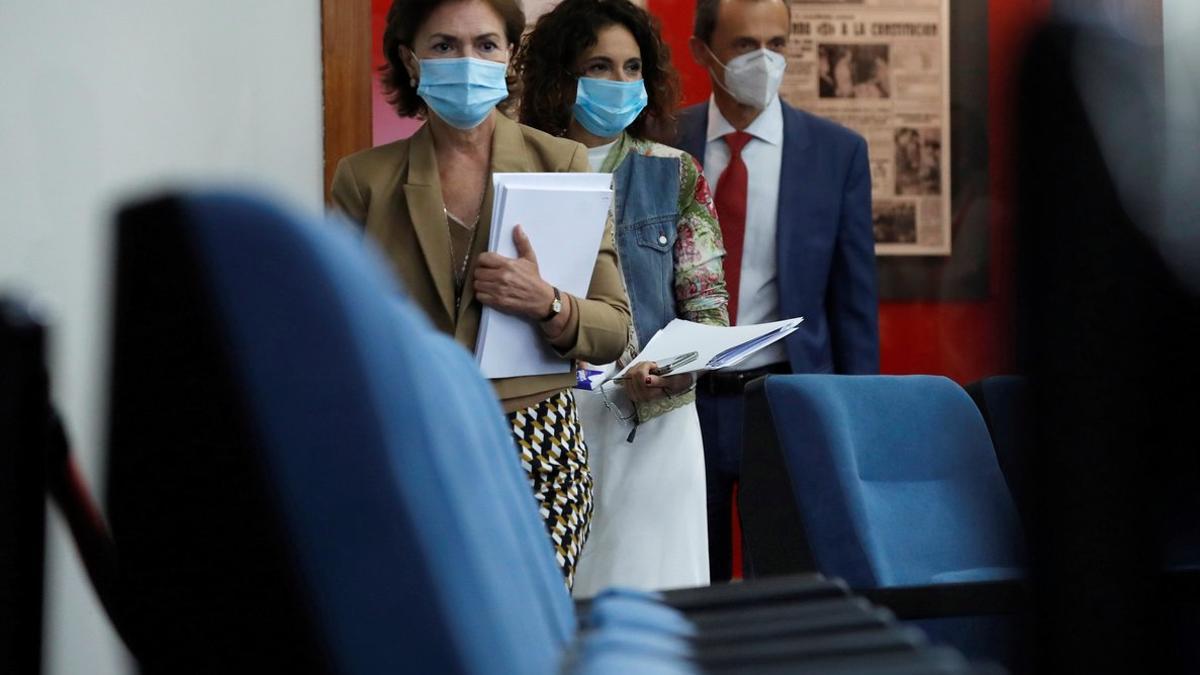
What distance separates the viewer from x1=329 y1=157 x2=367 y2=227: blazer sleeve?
2.74 metres

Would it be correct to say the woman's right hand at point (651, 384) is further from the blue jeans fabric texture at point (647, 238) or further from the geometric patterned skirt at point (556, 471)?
the geometric patterned skirt at point (556, 471)

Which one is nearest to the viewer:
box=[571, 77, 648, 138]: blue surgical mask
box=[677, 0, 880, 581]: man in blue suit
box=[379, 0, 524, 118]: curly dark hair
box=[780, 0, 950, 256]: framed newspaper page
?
box=[379, 0, 524, 118]: curly dark hair

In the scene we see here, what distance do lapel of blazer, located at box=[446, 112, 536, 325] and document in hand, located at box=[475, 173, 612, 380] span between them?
0.11 ft

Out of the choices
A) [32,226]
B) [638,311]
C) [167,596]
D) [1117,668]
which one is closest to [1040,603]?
[1117,668]

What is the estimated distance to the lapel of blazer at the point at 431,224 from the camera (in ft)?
8.64

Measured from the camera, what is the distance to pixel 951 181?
17.7 ft

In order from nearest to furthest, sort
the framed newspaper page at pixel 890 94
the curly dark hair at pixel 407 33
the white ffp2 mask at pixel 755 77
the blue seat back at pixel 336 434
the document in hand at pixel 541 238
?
the blue seat back at pixel 336 434, the document in hand at pixel 541 238, the curly dark hair at pixel 407 33, the white ffp2 mask at pixel 755 77, the framed newspaper page at pixel 890 94

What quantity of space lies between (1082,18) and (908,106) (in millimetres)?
4773

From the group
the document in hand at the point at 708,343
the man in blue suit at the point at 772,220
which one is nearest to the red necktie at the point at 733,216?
the man in blue suit at the point at 772,220

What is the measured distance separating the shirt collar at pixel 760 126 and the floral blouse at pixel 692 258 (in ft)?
2.20

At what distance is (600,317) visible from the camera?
2682 millimetres

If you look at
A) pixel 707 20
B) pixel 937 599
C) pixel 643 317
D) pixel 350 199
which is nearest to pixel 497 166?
pixel 350 199

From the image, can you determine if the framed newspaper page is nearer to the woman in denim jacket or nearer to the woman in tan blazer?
the woman in denim jacket

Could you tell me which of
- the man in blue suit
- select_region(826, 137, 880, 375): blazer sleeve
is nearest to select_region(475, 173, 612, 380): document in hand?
the man in blue suit
